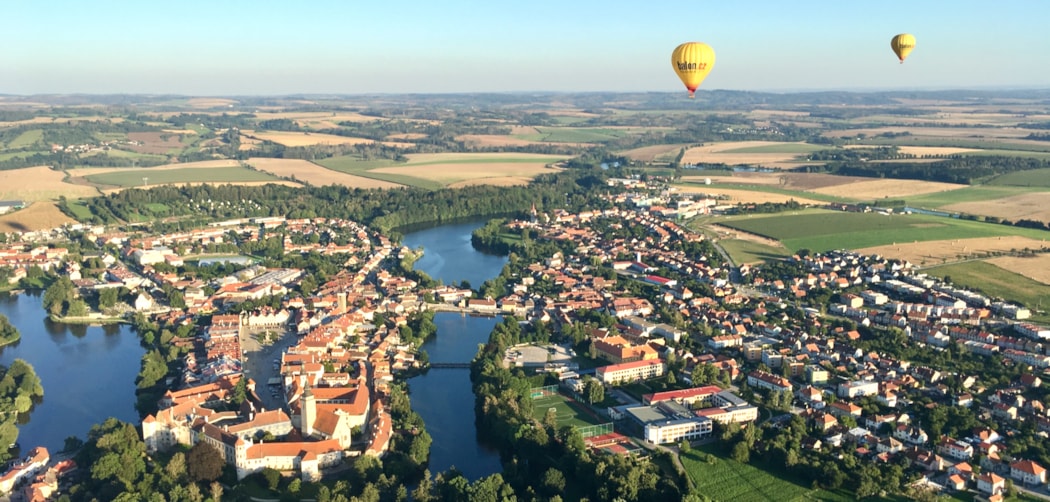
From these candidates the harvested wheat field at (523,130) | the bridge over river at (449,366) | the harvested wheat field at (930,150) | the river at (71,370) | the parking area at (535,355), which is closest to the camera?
the river at (71,370)

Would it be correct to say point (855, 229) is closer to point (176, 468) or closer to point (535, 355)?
point (535, 355)

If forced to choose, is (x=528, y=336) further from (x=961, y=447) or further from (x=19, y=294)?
(x=19, y=294)

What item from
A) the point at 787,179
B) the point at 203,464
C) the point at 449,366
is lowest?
the point at 449,366

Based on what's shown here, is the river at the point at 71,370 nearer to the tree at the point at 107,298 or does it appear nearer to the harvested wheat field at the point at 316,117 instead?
the tree at the point at 107,298

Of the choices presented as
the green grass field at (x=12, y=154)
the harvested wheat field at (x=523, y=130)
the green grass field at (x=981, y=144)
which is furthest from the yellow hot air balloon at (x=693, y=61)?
the harvested wheat field at (x=523, y=130)

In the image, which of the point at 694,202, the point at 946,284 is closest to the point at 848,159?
the point at 694,202

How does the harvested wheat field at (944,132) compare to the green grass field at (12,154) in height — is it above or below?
above

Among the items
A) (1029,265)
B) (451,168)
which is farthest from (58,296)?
(451,168)
